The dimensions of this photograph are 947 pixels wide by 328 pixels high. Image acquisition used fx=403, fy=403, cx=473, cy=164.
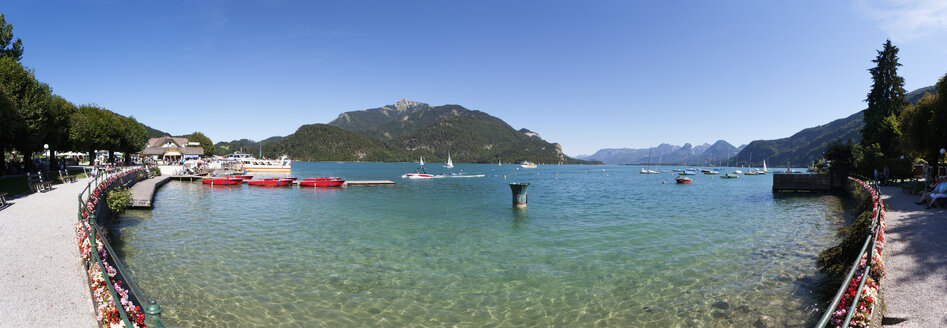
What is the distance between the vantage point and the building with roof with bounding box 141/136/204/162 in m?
110

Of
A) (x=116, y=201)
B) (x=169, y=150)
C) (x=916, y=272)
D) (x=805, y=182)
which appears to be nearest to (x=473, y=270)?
(x=916, y=272)

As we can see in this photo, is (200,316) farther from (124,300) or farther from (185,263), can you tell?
(185,263)

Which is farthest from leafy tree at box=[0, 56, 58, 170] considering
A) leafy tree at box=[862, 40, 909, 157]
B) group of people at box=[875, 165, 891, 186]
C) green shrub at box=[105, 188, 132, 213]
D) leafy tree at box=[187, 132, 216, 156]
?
leafy tree at box=[187, 132, 216, 156]

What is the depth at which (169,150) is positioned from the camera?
113438 mm

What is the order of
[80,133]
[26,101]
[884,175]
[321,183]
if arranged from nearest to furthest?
[26,101], [884,175], [80,133], [321,183]

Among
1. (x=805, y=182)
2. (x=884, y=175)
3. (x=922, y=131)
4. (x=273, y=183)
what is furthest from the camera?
(x=273, y=183)

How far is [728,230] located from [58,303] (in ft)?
90.4

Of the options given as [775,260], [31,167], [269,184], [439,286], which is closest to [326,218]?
[439,286]

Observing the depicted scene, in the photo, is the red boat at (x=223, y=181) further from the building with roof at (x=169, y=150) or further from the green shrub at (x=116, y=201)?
the building with roof at (x=169, y=150)

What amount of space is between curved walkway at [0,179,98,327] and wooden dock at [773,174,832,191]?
61.9 m

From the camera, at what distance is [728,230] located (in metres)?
23.3

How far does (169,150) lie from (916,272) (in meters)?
142

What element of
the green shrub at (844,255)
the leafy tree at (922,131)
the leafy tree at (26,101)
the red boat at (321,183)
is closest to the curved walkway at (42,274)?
the green shrub at (844,255)

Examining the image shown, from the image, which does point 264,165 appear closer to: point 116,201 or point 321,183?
point 321,183
